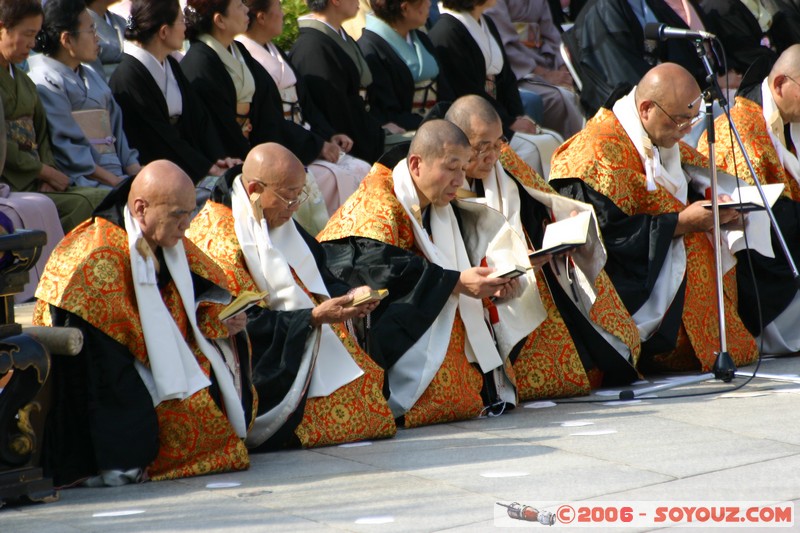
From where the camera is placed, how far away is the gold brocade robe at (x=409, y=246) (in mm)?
6535

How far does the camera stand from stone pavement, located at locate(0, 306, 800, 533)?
4.89 meters

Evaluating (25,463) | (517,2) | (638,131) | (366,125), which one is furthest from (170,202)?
(517,2)

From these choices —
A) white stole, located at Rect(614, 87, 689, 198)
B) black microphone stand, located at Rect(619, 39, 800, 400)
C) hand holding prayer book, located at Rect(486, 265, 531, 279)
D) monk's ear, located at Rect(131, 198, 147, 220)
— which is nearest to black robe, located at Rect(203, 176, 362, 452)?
monk's ear, located at Rect(131, 198, 147, 220)

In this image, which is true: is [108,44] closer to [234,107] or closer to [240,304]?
[234,107]

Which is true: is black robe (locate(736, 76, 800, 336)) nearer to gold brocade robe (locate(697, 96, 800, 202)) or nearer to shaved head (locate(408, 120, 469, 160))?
gold brocade robe (locate(697, 96, 800, 202))

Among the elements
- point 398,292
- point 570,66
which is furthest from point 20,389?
point 570,66

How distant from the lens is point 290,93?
9.15 meters

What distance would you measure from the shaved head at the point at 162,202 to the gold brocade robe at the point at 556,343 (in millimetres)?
2220

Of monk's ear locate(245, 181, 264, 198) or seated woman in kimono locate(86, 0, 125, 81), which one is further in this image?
seated woman in kimono locate(86, 0, 125, 81)

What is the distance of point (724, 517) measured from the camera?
478 centimetres

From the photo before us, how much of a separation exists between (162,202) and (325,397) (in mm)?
1244

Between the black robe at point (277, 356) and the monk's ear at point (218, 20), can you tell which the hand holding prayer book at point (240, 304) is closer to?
the black robe at point (277, 356)

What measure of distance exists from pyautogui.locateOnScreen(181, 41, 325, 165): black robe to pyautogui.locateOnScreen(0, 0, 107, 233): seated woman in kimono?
1.10m

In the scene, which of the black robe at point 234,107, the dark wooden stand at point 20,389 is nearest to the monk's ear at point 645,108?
the black robe at point 234,107
